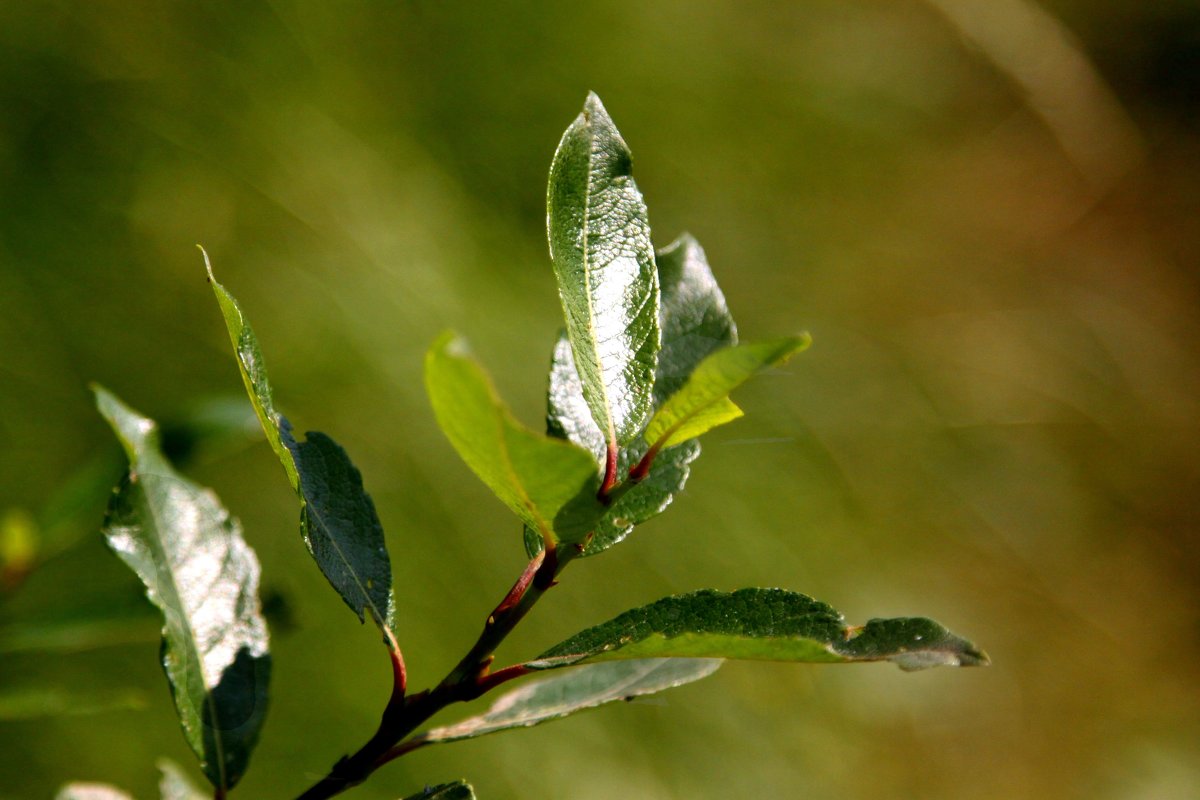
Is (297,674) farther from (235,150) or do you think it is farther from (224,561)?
(224,561)

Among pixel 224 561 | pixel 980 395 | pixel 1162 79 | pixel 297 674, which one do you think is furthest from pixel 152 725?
pixel 1162 79

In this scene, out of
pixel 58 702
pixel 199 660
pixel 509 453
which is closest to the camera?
pixel 509 453

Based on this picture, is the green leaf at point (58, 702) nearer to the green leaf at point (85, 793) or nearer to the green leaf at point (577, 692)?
the green leaf at point (85, 793)

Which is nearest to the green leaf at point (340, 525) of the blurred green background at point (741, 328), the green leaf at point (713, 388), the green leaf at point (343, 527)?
the green leaf at point (343, 527)

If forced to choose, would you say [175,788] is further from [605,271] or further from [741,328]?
[741,328]

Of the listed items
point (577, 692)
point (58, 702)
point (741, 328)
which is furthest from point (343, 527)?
point (741, 328)

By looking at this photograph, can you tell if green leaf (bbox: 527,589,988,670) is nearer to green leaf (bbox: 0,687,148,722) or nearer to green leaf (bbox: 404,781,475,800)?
green leaf (bbox: 404,781,475,800)
